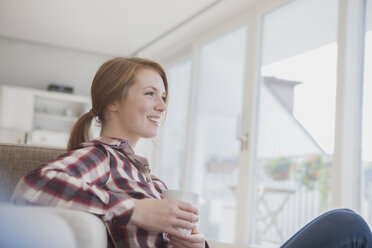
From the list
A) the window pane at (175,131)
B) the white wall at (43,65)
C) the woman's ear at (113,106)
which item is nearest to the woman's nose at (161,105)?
the woman's ear at (113,106)

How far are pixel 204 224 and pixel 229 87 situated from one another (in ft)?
5.19

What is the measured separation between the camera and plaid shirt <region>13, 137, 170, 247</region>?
3.58 feet

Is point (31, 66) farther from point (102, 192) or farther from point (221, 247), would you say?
point (102, 192)

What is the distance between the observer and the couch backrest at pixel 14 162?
153cm

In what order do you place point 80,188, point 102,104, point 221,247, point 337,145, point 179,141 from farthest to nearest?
1. point 179,141
2. point 337,145
3. point 221,247
4. point 102,104
5. point 80,188

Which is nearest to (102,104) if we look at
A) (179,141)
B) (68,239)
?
(68,239)

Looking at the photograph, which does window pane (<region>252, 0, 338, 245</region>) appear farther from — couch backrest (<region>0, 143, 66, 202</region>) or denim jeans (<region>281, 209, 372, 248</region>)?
couch backrest (<region>0, 143, 66, 202</region>)

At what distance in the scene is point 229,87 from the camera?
209 inches

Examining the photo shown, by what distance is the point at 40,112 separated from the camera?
6.97m

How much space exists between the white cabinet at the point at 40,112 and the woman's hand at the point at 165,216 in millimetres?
5843

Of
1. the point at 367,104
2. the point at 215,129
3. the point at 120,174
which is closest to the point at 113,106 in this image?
the point at 120,174

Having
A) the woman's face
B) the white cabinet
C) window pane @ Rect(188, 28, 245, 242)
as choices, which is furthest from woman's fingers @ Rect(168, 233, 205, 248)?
the white cabinet

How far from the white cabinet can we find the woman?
5.38m

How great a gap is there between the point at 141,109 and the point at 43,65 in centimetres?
599
